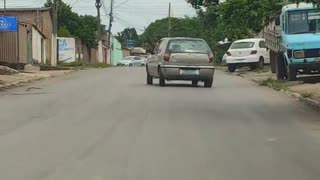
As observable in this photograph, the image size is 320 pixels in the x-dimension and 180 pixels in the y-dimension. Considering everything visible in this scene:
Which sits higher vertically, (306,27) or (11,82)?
(306,27)

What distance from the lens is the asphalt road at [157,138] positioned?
26.9 feet

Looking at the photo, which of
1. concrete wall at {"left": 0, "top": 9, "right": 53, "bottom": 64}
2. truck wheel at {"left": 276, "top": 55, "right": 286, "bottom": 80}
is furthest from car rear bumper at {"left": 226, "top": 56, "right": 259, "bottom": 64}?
concrete wall at {"left": 0, "top": 9, "right": 53, "bottom": 64}

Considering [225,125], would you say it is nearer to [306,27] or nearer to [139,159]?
[139,159]

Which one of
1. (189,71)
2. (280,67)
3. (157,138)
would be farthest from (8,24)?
(157,138)

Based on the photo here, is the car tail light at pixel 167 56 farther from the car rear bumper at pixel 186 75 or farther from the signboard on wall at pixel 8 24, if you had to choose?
the signboard on wall at pixel 8 24

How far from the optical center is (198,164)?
338 inches

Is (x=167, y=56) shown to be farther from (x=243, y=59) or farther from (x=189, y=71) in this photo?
(x=243, y=59)

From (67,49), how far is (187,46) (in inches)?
1561

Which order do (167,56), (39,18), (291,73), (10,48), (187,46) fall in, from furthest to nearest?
(39,18)
(10,48)
(291,73)
(187,46)
(167,56)

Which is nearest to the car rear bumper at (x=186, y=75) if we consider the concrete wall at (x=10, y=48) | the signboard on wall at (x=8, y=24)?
the signboard on wall at (x=8, y=24)

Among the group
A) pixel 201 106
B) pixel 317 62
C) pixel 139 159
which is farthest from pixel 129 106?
pixel 317 62

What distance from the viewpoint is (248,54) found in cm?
3509

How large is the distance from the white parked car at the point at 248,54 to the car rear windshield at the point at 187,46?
12.3 m

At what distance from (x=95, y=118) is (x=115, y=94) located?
562 cm
